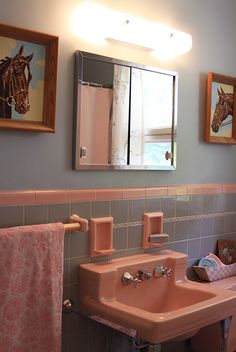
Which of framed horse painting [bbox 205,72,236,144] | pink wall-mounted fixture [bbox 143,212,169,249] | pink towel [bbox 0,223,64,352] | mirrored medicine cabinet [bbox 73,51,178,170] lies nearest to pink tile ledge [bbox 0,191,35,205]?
pink towel [bbox 0,223,64,352]

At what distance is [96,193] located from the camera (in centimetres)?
184

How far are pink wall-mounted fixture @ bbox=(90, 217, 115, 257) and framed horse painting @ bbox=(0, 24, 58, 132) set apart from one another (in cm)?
44

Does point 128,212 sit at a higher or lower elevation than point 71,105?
lower

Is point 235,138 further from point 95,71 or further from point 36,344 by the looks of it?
point 36,344

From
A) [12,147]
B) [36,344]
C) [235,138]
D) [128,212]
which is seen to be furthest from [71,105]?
[235,138]

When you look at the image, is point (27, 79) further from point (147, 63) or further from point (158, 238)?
point (158, 238)

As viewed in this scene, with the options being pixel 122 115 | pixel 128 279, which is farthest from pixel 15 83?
pixel 128 279

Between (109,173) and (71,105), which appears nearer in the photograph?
(71,105)

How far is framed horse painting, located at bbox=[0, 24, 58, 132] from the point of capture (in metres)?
1.56

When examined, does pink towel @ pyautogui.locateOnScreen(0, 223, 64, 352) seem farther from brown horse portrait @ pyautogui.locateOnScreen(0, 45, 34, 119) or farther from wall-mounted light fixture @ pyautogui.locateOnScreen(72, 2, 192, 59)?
wall-mounted light fixture @ pyautogui.locateOnScreen(72, 2, 192, 59)

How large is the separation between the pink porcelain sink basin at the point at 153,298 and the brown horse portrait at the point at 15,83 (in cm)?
68

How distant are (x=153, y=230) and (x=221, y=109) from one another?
2.56 ft

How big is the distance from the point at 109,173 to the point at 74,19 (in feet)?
2.11

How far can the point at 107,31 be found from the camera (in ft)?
5.97
